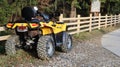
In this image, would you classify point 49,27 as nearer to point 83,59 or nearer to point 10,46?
point 10,46

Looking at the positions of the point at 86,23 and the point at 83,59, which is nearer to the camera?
the point at 83,59

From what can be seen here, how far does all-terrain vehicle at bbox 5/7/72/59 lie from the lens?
9.53 metres

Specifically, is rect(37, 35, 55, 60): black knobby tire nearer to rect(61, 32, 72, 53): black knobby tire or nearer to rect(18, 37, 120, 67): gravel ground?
rect(18, 37, 120, 67): gravel ground

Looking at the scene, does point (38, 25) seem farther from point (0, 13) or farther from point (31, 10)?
point (0, 13)

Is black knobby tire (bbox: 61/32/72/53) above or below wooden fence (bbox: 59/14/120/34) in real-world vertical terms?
above

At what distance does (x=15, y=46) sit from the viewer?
32.6 feet

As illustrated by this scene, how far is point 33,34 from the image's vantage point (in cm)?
993

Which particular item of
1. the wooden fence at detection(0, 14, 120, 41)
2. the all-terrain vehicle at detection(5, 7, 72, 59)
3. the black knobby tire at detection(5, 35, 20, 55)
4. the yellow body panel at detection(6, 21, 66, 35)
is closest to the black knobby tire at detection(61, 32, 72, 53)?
the yellow body panel at detection(6, 21, 66, 35)

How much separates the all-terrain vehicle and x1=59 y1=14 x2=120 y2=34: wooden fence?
4.38 metres

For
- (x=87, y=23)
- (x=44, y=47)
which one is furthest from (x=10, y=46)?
(x=87, y=23)

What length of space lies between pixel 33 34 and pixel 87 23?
1223 centimetres

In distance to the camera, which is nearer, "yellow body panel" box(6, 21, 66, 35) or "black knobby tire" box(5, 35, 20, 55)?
"black knobby tire" box(5, 35, 20, 55)

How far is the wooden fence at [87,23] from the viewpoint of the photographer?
17.5m

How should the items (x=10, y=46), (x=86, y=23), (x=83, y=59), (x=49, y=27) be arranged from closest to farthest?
(x=10, y=46)
(x=49, y=27)
(x=83, y=59)
(x=86, y=23)
